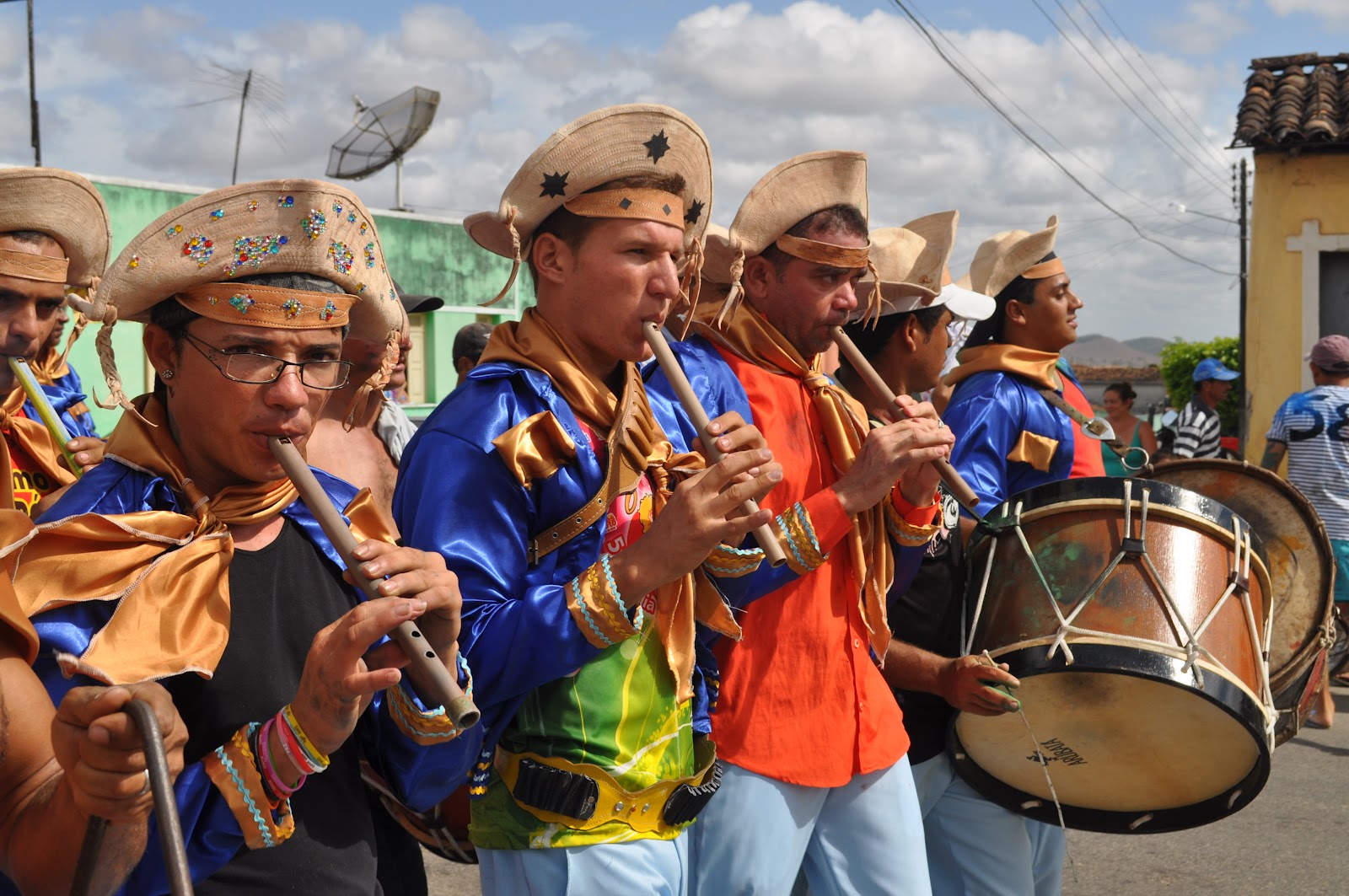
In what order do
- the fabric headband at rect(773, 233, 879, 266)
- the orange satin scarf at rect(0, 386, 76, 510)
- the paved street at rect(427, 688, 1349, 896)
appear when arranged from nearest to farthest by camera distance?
the fabric headband at rect(773, 233, 879, 266)
the orange satin scarf at rect(0, 386, 76, 510)
the paved street at rect(427, 688, 1349, 896)

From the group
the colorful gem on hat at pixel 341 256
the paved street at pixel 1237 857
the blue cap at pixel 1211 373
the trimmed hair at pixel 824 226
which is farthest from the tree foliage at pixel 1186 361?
the colorful gem on hat at pixel 341 256

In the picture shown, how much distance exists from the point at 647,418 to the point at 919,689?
132 centimetres

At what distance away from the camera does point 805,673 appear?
298 cm

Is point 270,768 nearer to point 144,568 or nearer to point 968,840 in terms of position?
point 144,568

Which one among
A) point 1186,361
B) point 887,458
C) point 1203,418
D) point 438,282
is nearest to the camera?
point 887,458

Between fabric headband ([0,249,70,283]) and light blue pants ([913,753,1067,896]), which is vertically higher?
fabric headband ([0,249,70,283])

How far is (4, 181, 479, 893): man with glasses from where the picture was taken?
1.76 meters

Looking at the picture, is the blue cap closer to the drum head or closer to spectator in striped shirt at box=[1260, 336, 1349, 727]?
spectator in striped shirt at box=[1260, 336, 1349, 727]

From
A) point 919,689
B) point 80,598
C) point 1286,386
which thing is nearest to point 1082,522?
point 919,689

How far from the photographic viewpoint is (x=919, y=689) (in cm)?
341

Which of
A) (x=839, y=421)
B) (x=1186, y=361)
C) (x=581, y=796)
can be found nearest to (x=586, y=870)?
(x=581, y=796)

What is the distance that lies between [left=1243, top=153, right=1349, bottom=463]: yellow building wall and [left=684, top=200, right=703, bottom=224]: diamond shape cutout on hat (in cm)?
1377

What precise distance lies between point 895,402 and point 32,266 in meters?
2.14

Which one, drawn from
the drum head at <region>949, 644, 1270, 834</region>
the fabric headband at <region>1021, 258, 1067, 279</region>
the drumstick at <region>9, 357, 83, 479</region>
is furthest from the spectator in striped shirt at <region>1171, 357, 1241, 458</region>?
the drumstick at <region>9, 357, 83, 479</region>
